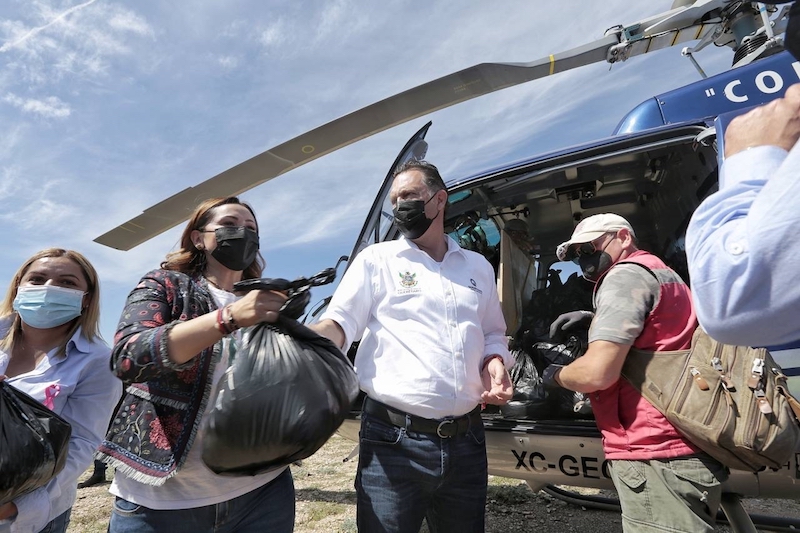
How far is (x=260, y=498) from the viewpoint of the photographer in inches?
53.9

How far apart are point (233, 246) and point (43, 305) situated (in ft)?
3.02

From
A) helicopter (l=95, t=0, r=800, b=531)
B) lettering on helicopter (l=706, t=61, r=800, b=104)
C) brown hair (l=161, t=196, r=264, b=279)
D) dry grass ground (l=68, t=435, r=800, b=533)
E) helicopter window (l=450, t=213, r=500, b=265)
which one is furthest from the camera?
helicopter window (l=450, t=213, r=500, b=265)

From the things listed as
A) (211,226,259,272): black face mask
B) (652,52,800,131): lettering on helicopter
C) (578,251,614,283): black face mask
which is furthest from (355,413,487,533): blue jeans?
(652,52,800,131): lettering on helicopter

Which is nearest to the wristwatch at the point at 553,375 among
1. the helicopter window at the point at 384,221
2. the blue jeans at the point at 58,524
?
the helicopter window at the point at 384,221

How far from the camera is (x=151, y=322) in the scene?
3.88ft

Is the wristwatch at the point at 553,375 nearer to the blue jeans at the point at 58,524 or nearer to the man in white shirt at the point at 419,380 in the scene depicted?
the man in white shirt at the point at 419,380

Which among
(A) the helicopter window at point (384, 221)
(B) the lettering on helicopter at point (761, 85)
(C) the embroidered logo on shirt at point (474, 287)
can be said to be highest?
(B) the lettering on helicopter at point (761, 85)

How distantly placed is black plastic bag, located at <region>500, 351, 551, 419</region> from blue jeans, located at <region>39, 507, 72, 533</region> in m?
2.34

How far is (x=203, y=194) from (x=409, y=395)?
12.5 feet

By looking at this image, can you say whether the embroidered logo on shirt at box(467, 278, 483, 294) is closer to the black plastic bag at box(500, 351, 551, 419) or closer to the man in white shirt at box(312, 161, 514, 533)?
the man in white shirt at box(312, 161, 514, 533)

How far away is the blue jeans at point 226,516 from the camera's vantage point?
4.00ft

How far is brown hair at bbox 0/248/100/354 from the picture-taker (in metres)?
1.83

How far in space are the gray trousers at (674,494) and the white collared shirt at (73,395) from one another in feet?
6.12

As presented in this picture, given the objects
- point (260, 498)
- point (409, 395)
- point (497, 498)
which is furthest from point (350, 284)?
point (497, 498)
